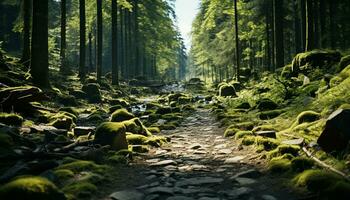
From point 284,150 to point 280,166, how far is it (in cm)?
78

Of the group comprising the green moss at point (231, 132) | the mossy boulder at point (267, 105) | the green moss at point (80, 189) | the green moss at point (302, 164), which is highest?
the mossy boulder at point (267, 105)

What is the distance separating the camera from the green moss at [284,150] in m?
7.34

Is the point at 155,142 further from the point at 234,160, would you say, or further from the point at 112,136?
the point at 234,160

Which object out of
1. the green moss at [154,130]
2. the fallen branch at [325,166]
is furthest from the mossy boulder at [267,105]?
the fallen branch at [325,166]

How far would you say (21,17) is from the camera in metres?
25.2

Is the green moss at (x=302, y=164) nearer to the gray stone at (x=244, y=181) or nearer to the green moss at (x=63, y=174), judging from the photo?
the gray stone at (x=244, y=181)

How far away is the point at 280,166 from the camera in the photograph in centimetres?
671

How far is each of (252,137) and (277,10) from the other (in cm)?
1376

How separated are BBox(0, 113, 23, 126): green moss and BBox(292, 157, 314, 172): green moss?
6.81 metres

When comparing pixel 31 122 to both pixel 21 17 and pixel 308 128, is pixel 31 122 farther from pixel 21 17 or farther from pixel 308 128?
pixel 21 17

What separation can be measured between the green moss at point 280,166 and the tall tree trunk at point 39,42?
11.7 m

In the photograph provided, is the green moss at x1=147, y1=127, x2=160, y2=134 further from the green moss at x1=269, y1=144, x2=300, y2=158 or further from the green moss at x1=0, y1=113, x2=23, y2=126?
the green moss at x1=269, y1=144, x2=300, y2=158

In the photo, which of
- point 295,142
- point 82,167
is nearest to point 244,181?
point 295,142

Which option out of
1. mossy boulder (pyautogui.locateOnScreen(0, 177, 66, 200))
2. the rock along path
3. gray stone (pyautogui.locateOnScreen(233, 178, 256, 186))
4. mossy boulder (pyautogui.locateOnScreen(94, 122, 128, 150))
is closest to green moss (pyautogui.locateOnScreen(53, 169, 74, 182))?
the rock along path
